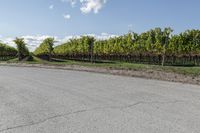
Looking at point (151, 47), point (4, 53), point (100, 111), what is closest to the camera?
point (100, 111)

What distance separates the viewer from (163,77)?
15305 millimetres

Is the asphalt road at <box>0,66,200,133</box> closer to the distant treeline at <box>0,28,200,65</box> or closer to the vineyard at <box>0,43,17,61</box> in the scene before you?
the distant treeline at <box>0,28,200,65</box>

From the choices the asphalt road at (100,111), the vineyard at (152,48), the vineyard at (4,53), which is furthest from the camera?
the vineyard at (4,53)

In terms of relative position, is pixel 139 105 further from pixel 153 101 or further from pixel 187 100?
pixel 187 100

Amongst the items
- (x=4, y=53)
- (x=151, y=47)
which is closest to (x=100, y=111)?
(x=151, y=47)

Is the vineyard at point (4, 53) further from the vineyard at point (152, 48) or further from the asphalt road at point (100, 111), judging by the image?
the asphalt road at point (100, 111)

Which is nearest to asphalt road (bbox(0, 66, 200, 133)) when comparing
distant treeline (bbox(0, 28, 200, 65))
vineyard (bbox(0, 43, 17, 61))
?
distant treeline (bbox(0, 28, 200, 65))

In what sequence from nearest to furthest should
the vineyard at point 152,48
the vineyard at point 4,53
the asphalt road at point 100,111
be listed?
1. the asphalt road at point 100,111
2. the vineyard at point 152,48
3. the vineyard at point 4,53

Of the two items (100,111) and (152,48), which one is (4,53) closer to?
(152,48)

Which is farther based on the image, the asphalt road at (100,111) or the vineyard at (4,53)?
the vineyard at (4,53)

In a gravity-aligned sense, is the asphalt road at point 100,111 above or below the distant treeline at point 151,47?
below

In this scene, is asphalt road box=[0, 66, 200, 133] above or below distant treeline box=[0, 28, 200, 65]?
below

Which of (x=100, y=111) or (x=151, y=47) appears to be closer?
(x=100, y=111)

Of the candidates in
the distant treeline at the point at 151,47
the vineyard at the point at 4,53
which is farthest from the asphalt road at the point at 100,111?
the vineyard at the point at 4,53
